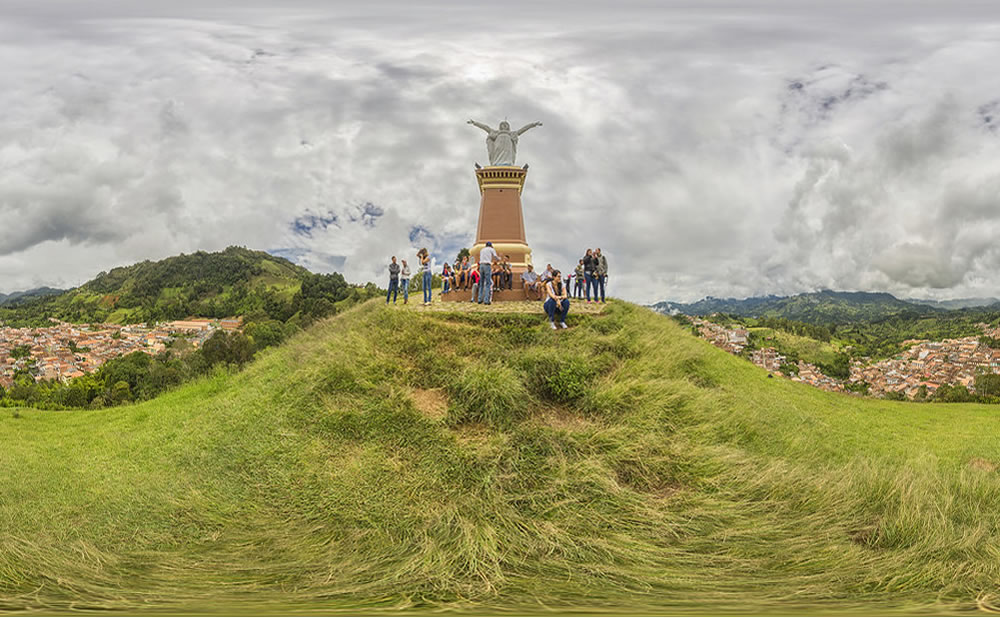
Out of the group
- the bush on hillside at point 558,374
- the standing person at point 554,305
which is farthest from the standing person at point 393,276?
the bush on hillside at point 558,374

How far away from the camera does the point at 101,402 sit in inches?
802

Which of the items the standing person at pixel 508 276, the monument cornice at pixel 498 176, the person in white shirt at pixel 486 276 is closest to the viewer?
the person in white shirt at pixel 486 276

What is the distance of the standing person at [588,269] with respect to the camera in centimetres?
1572

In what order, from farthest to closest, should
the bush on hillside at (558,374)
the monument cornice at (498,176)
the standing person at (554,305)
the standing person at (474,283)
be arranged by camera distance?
the monument cornice at (498,176), the standing person at (474,283), the standing person at (554,305), the bush on hillside at (558,374)

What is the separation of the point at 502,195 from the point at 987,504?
1423cm

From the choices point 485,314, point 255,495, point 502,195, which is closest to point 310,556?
point 255,495

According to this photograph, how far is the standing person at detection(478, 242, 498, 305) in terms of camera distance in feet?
48.8

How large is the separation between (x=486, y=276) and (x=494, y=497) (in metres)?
8.77

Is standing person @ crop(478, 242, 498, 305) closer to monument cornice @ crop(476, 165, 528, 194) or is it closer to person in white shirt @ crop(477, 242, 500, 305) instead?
person in white shirt @ crop(477, 242, 500, 305)

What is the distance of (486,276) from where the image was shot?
49.2 feet

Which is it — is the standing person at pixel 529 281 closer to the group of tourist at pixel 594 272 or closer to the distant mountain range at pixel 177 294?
the group of tourist at pixel 594 272

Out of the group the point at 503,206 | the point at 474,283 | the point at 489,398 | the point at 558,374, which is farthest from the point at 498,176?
the point at 489,398

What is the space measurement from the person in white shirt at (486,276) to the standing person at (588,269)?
2781 millimetres

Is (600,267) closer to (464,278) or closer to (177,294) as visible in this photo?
(464,278)
